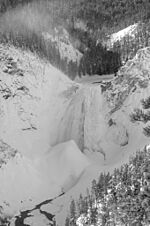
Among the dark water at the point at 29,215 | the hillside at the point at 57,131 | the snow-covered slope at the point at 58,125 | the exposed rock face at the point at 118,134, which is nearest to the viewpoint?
the dark water at the point at 29,215

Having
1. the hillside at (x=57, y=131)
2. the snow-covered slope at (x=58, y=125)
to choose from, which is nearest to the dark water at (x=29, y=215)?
the hillside at (x=57, y=131)

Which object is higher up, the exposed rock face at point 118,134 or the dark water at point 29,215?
the exposed rock face at point 118,134

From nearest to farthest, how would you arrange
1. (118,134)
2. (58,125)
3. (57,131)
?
1. (118,134)
2. (57,131)
3. (58,125)

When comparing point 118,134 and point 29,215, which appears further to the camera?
point 118,134

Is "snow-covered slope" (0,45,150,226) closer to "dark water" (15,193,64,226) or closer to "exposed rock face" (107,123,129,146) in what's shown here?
"exposed rock face" (107,123,129,146)

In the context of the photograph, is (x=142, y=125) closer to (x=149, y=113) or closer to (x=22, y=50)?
(x=149, y=113)

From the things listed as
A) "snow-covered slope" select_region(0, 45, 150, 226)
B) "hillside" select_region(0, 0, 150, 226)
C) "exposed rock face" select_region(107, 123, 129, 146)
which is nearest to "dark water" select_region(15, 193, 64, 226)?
"hillside" select_region(0, 0, 150, 226)

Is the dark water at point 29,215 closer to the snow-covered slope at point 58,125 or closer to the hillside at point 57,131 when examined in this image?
the hillside at point 57,131

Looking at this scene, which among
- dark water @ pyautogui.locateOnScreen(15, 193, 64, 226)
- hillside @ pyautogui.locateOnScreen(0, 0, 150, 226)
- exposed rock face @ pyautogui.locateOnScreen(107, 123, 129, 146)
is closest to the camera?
dark water @ pyautogui.locateOnScreen(15, 193, 64, 226)

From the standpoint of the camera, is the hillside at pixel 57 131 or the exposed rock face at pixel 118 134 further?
the exposed rock face at pixel 118 134

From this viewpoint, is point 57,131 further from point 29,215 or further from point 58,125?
point 29,215

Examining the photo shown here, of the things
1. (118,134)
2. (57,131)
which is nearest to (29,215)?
(118,134)
